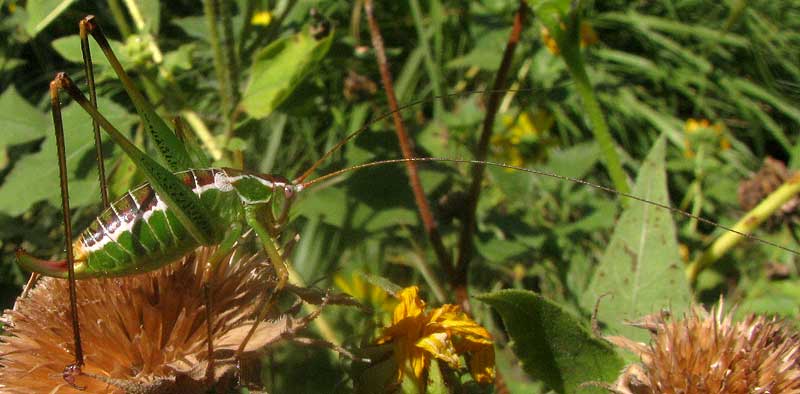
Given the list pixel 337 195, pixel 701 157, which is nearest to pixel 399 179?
pixel 337 195

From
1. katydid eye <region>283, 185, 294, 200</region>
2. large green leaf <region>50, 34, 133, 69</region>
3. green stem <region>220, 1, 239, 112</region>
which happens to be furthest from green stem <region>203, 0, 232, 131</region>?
katydid eye <region>283, 185, 294, 200</region>

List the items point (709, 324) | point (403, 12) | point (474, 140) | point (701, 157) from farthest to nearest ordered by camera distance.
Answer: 1. point (403, 12)
2. point (701, 157)
3. point (474, 140)
4. point (709, 324)

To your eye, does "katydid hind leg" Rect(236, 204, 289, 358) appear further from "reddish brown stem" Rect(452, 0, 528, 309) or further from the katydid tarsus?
"reddish brown stem" Rect(452, 0, 528, 309)

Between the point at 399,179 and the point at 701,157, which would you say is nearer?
Result: the point at 399,179

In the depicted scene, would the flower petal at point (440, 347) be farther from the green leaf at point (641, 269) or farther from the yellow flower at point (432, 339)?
the green leaf at point (641, 269)

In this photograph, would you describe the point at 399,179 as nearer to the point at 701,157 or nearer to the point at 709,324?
the point at 709,324

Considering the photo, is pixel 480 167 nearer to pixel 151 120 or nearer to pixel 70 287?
pixel 151 120

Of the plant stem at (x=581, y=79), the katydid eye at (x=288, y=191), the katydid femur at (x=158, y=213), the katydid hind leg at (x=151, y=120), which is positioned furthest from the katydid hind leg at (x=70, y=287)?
the plant stem at (x=581, y=79)
